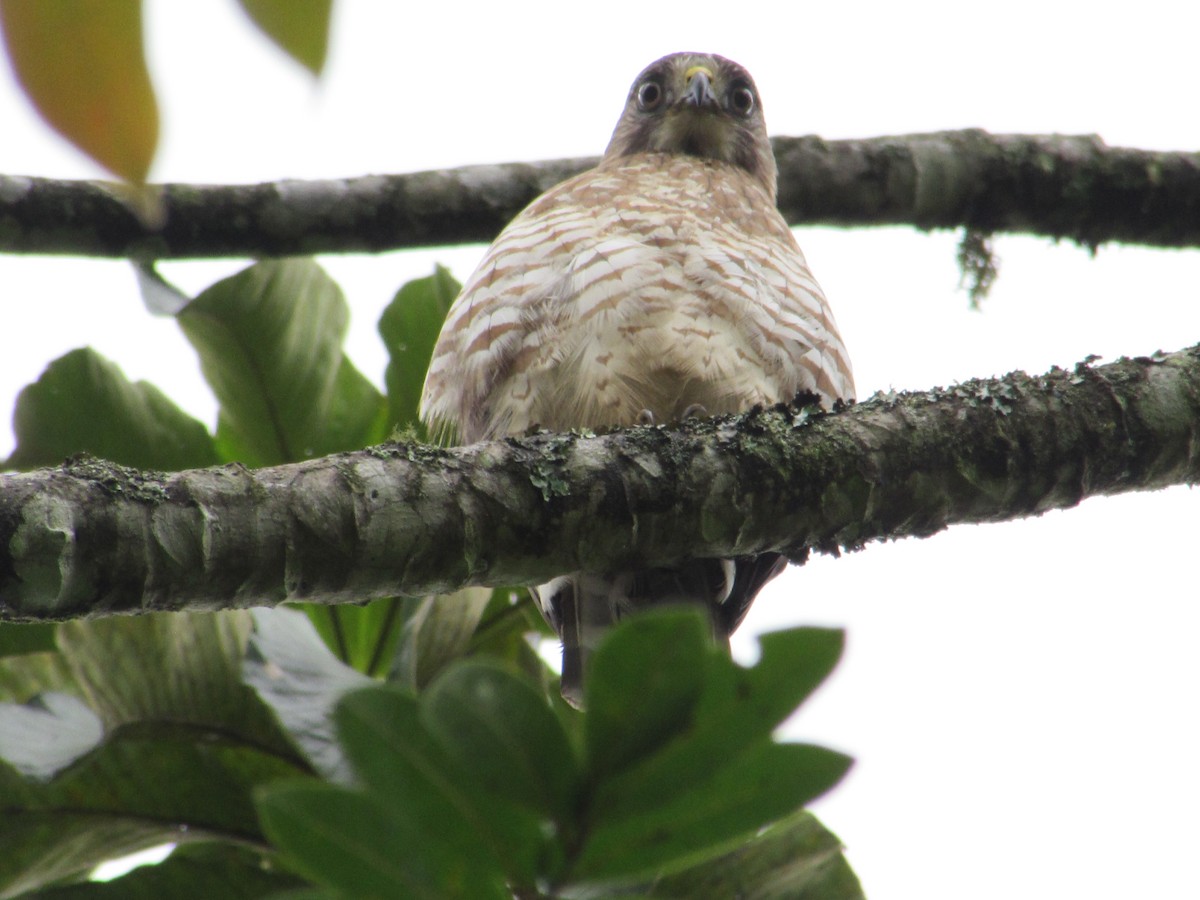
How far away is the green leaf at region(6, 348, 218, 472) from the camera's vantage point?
11.2 ft

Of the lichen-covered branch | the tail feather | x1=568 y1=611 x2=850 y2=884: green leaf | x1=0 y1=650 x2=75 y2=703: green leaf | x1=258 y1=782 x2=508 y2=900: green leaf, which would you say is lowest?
x1=0 y1=650 x2=75 y2=703: green leaf

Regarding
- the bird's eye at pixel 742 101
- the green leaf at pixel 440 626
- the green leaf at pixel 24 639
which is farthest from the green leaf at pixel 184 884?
the bird's eye at pixel 742 101

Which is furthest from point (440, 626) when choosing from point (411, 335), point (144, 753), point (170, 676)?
point (411, 335)

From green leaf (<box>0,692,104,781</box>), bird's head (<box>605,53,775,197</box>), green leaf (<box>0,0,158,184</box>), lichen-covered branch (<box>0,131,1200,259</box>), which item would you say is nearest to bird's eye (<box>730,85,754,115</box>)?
bird's head (<box>605,53,775,197</box>)

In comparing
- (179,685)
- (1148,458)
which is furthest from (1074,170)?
(179,685)

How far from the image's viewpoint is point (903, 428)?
95.5 inches

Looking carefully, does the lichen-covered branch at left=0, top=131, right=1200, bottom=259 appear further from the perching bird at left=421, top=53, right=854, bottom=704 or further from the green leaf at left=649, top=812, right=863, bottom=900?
the green leaf at left=649, top=812, right=863, bottom=900

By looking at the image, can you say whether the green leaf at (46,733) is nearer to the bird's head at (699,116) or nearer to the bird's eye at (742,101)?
the bird's head at (699,116)

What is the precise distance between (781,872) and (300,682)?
1174 millimetres

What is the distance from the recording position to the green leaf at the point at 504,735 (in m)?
0.87

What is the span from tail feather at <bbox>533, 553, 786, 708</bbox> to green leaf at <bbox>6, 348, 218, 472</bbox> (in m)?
1.29

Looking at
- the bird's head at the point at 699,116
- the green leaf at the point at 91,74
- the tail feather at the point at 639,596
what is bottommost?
the tail feather at the point at 639,596

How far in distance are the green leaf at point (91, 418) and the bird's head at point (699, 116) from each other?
6.69 ft

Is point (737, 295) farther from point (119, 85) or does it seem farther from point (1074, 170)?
point (119, 85)
